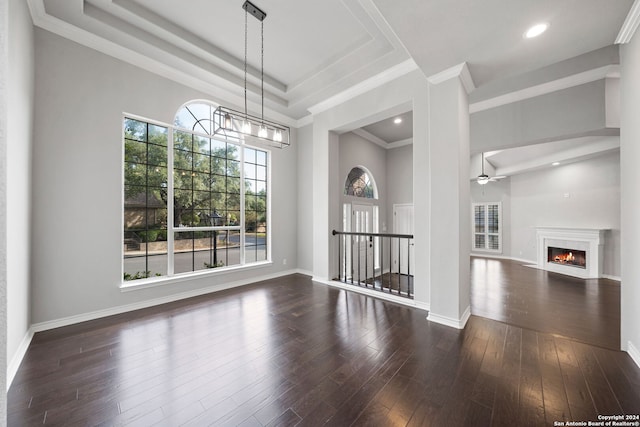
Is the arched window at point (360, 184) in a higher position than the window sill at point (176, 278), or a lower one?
higher

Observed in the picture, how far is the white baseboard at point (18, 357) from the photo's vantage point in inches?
80.0

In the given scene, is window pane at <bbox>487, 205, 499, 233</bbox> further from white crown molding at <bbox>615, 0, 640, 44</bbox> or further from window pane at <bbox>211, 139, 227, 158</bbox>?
window pane at <bbox>211, 139, 227, 158</bbox>

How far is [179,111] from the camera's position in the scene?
4.14 meters

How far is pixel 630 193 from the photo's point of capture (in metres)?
2.32

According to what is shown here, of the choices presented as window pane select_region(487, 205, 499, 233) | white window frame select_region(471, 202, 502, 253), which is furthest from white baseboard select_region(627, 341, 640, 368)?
window pane select_region(487, 205, 499, 233)

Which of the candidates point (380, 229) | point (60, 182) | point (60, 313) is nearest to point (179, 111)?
point (60, 182)

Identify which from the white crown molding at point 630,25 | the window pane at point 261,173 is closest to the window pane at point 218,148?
the window pane at point 261,173

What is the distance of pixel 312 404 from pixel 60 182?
3.74 metres

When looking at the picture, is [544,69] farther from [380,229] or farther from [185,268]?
[185,268]

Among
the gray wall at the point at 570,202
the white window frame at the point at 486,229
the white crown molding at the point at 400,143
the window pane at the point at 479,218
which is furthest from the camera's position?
the window pane at the point at 479,218

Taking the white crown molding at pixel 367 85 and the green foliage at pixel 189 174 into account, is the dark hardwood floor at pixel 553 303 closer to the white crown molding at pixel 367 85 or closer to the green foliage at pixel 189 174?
the white crown molding at pixel 367 85

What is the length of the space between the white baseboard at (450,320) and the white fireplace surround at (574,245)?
17.9 feet

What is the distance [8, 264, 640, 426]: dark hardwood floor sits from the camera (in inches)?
66.8

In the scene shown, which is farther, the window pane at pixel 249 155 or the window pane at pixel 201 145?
the window pane at pixel 249 155
